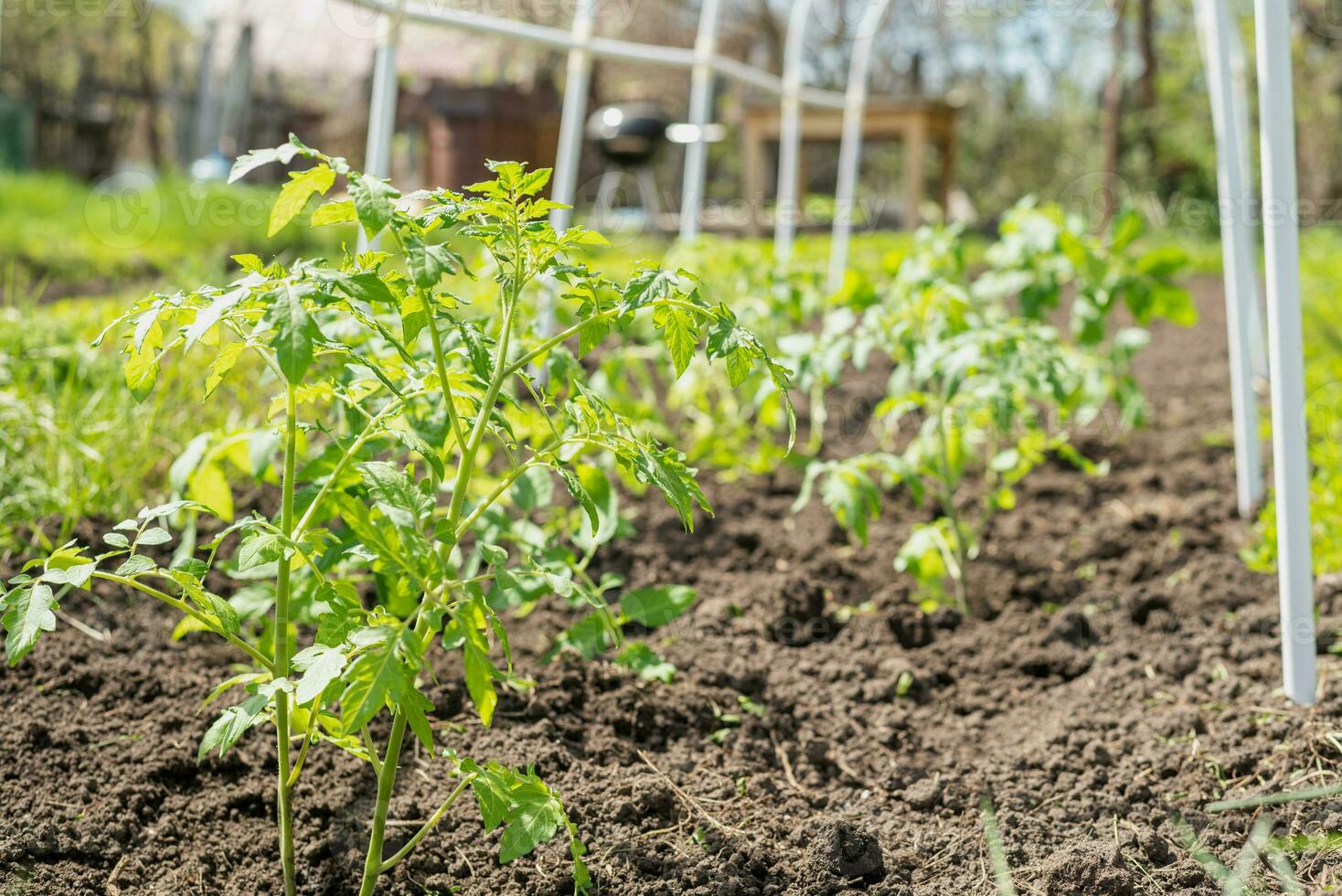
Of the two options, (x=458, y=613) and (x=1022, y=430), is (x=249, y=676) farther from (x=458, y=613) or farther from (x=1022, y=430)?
(x=1022, y=430)

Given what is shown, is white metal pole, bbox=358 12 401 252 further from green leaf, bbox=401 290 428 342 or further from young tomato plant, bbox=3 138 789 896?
green leaf, bbox=401 290 428 342

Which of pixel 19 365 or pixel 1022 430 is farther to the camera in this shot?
pixel 1022 430

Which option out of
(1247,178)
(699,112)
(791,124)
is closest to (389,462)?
(1247,178)

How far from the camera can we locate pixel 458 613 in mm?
1081

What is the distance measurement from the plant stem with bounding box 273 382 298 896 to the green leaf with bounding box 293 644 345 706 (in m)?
0.09

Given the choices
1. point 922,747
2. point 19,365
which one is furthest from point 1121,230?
point 19,365

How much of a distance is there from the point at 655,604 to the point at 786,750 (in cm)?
31

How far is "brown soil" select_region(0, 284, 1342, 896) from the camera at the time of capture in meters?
1.42

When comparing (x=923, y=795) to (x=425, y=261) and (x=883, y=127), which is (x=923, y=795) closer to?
(x=425, y=261)

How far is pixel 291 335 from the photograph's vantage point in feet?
3.15

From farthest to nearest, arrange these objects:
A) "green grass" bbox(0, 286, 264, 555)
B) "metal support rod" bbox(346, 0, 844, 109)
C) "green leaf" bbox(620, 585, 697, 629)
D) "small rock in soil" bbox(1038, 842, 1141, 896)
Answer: "metal support rod" bbox(346, 0, 844, 109) → "green grass" bbox(0, 286, 264, 555) → "green leaf" bbox(620, 585, 697, 629) → "small rock in soil" bbox(1038, 842, 1141, 896)

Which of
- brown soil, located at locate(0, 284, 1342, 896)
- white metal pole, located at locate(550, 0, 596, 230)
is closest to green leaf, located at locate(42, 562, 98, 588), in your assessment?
brown soil, located at locate(0, 284, 1342, 896)

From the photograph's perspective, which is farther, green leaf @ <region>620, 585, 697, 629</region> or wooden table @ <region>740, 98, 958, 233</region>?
wooden table @ <region>740, 98, 958, 233</region>

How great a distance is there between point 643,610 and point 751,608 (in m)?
0.56
